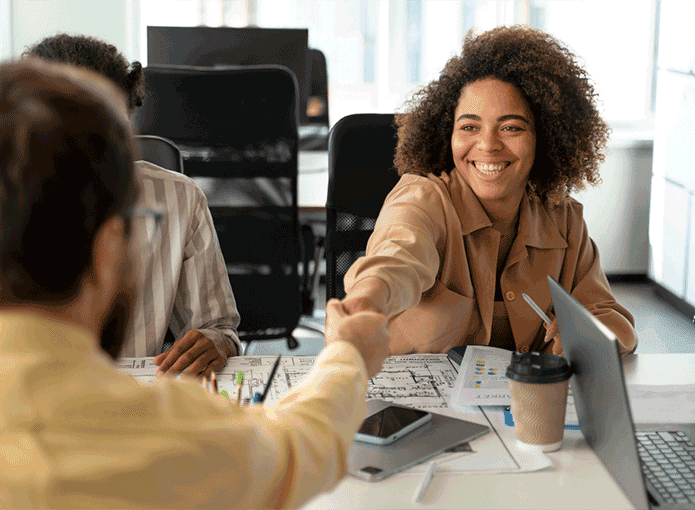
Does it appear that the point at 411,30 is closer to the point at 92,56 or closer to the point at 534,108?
the point at 534,108

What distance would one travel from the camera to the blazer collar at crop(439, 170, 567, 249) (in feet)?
5.12

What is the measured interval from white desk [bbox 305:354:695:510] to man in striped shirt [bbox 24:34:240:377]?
0.62m

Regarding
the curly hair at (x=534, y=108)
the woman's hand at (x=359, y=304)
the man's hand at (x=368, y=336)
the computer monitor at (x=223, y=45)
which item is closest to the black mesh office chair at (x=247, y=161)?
the curly hair at (x=534, y=108)

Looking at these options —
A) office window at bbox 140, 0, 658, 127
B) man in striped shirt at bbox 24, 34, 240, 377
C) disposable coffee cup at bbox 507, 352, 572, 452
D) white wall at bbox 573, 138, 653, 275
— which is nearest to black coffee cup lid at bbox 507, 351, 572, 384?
disposable coffee cup at bbox 507, 352, 572, 452

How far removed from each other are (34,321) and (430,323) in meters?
1.07

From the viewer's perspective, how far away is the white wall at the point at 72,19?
434 centimetres

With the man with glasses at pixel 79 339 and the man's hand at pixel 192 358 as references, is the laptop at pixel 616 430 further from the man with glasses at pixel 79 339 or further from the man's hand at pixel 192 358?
the man's hand at pixel 192 358

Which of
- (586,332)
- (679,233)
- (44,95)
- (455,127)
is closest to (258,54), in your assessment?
(455,127)

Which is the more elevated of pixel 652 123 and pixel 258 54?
pixel 258 54

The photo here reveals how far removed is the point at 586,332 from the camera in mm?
904

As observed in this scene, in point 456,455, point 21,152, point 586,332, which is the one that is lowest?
point 456,455

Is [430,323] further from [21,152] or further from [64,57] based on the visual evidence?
[21,152]

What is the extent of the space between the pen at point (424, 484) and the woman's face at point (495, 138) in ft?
2.58

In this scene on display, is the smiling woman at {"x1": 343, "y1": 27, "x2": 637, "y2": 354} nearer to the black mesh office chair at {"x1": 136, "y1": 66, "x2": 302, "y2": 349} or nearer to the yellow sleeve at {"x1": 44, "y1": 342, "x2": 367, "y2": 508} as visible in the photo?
the black mesh office chair at {"x1": 136, "y1": 66, "x2": 302, "y2": 349}
